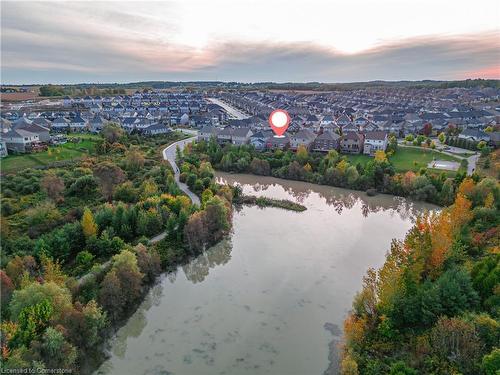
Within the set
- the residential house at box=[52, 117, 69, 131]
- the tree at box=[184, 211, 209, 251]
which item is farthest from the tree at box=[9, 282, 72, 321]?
the residential house at box=[52, 117, 69, 131]

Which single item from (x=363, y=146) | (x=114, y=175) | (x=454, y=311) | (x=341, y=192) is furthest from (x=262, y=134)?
(x=454, y=311)

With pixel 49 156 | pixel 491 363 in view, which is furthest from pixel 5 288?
pixel 49 156

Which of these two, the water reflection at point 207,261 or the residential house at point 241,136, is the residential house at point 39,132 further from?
the water reflection at point 207,261

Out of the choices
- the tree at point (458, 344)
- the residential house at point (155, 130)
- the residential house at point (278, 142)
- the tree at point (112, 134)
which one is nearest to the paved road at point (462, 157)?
the residential house at point (278, 142)

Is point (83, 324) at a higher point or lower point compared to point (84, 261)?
higher

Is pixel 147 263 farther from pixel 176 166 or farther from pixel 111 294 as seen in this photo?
pixel 176 166
